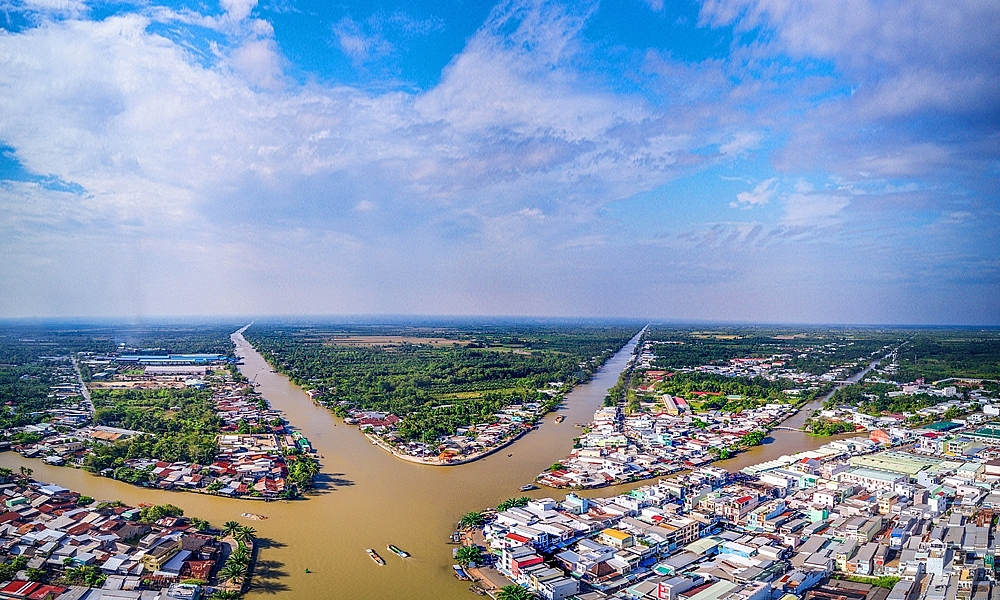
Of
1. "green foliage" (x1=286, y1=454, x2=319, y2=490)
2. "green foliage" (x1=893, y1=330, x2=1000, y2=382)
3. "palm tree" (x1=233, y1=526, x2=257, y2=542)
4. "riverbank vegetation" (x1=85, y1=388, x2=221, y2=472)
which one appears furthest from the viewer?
"green foliage" (x1=893, y1=330, x2=1000, y2=382)

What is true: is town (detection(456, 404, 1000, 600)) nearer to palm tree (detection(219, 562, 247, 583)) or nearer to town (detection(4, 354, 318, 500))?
palm tree (detection(219, 562, 247, 583))

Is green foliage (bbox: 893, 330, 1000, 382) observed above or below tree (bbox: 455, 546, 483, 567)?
above

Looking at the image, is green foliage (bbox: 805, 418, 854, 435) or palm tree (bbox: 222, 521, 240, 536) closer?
palm tree (bbox: 222, 521, 240, 536)

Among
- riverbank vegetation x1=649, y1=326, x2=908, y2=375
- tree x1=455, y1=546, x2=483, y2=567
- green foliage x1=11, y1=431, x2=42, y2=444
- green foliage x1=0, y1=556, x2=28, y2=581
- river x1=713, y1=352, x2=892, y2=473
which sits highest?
riverbank vegetation x1=649, y1=326, x2=908, y2=375

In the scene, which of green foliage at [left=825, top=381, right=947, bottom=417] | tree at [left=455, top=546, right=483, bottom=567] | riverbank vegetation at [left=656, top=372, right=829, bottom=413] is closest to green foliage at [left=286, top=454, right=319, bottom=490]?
tree at [left=455, top=546, right=483, bottom=567]

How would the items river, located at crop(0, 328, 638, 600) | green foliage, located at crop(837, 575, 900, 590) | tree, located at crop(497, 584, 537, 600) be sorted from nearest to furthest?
tree, located at crop(497, 584, 537, 600), green foliage, located at crop(837, 575, 900, 590), river, located at crop(0, 328, 638, 600)

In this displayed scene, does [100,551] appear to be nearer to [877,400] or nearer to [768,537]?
[768,537]

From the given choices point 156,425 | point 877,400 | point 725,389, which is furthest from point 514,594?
point 725,389

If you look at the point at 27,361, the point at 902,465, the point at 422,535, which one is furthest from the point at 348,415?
the point at 27,361
